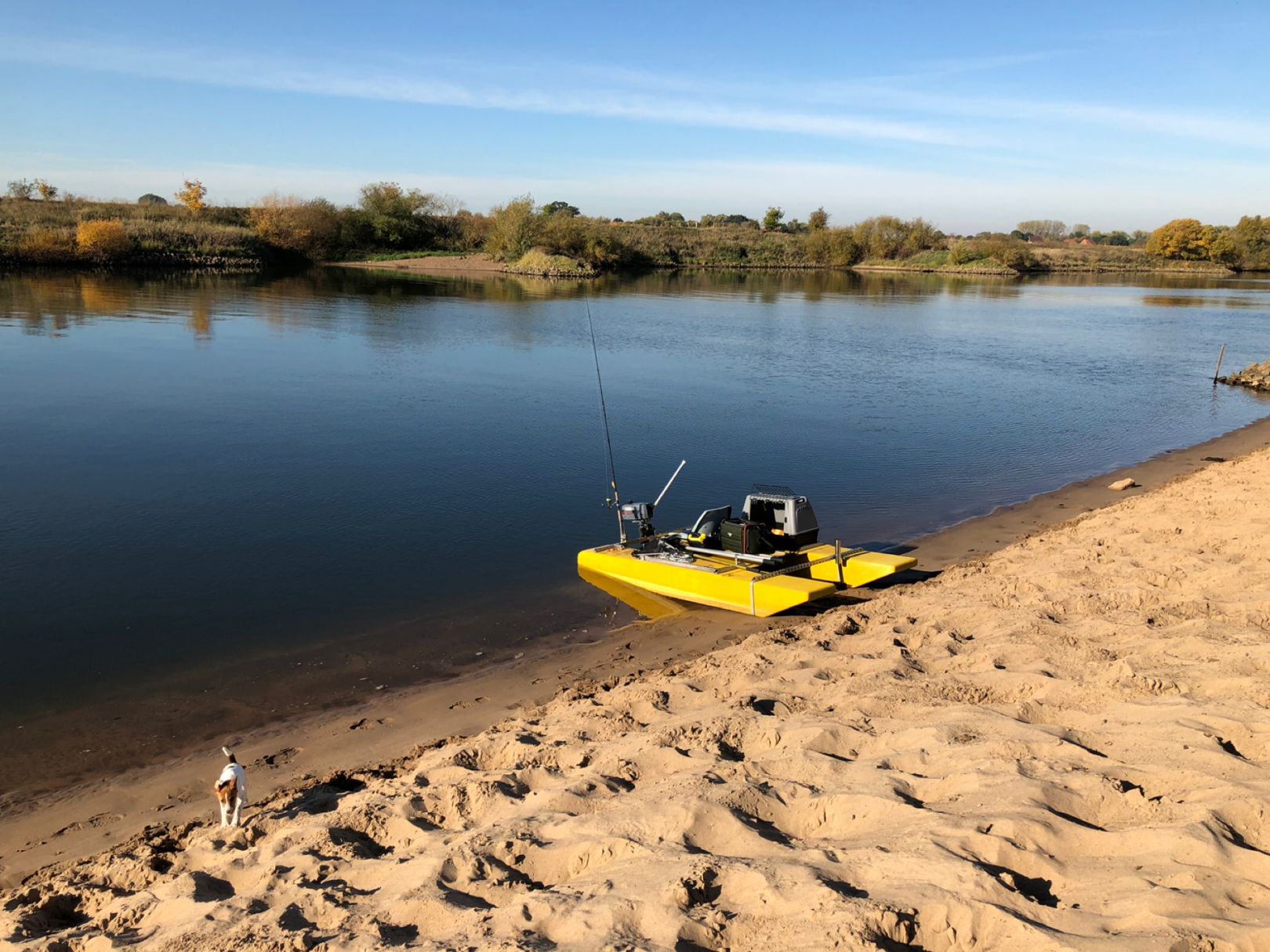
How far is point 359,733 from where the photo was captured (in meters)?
9.38

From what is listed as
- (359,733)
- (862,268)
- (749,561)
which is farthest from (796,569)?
(862,268)

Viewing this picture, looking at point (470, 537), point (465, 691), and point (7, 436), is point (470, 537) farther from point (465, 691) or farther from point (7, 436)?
point (7, 436)

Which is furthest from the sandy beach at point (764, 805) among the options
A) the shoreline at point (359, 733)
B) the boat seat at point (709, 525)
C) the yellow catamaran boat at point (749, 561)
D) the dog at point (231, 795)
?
the boat seat at point (709, 525)

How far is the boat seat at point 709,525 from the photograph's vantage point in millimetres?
13508

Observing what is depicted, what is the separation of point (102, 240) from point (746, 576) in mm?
70580

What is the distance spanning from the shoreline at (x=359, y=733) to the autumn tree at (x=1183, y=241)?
421ft

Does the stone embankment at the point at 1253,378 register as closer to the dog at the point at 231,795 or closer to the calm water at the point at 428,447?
the calm water at the point at 428,447

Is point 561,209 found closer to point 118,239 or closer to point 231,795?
→ point 118,239

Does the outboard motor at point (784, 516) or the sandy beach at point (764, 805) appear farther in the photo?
the outboard motor at point (784, 516)

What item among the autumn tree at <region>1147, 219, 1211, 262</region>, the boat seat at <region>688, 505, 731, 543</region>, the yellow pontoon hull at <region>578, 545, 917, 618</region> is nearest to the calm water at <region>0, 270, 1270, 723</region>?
the yellow pontoon hull at <region>578, 545, 917, 618</region>

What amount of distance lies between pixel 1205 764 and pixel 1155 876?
1675mm

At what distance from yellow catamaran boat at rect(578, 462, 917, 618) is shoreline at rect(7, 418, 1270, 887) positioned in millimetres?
396

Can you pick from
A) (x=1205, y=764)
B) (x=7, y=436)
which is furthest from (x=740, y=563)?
(x=7, y=436)

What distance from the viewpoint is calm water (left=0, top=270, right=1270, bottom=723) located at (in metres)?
12.3
